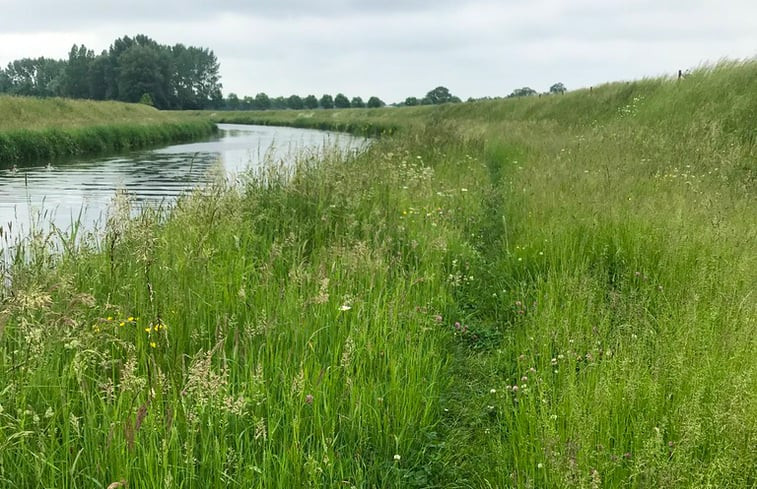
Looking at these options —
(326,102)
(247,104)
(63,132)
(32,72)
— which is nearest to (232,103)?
(247,104)

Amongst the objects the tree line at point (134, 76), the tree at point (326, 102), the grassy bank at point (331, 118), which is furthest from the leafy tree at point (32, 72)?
the grassy bank at point (331, 118)

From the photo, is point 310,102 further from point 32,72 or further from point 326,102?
point 32,72

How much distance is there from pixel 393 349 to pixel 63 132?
966 inches

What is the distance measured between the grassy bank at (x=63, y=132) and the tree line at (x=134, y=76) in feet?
139

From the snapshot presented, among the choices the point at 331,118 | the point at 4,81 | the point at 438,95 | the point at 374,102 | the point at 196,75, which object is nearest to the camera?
the point at 331,118

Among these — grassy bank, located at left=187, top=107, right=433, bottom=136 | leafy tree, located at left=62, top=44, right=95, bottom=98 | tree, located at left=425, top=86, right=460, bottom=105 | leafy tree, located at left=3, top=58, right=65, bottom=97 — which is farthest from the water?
leafy tree, located at left=3, top=58, right=65, bottom=97

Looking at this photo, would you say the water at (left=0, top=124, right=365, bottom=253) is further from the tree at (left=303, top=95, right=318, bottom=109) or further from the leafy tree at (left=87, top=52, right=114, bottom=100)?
the tree at (left=303, top=95, right=318, bottom=109)

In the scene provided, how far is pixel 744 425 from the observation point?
2105 mm

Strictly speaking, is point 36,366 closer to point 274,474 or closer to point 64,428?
point 64,428

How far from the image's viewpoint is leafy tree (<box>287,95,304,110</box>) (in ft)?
387

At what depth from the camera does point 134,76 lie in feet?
315

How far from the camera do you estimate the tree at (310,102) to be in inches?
4601

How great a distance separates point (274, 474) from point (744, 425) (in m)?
1.86

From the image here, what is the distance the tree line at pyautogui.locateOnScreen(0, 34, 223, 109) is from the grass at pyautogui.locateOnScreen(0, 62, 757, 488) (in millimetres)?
75991
